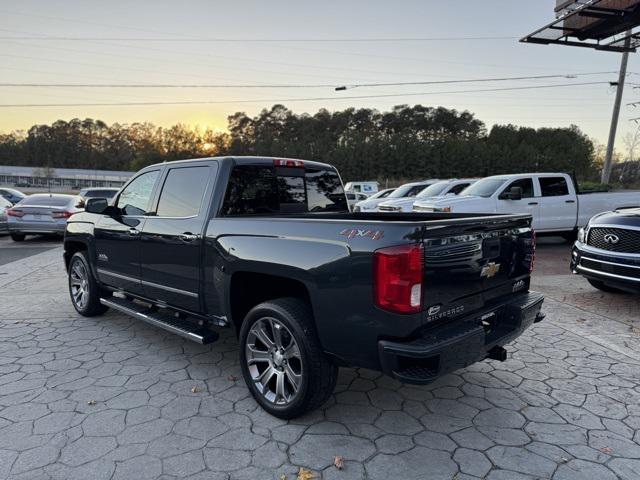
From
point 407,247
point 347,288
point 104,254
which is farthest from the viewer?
point 104,254

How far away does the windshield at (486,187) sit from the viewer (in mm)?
11461

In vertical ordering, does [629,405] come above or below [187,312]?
below

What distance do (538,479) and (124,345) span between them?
155 inches

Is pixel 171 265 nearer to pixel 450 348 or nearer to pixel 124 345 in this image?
pixel 124 345

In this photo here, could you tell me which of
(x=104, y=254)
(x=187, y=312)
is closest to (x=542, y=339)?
(x=187, y=312)

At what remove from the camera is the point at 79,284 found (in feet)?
19.0

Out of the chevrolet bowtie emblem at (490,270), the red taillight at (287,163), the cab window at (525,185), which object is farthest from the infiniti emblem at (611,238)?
the cab window at (525,185)

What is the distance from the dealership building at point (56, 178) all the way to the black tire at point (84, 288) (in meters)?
86.4

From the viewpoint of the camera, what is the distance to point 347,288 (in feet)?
8.79

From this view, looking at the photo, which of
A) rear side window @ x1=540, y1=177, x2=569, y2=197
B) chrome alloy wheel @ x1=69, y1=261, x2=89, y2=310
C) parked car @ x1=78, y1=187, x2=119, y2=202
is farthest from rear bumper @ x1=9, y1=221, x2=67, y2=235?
rear side window @ x1=540, y1=177, x2=569, y2=197

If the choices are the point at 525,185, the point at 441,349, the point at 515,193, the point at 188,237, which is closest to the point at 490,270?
the point at 441,349

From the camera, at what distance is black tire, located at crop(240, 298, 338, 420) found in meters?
2.92

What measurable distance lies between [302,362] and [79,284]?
13.7 ft

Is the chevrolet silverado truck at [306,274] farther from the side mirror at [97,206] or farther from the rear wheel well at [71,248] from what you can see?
the rear wheel well at [71,248]
